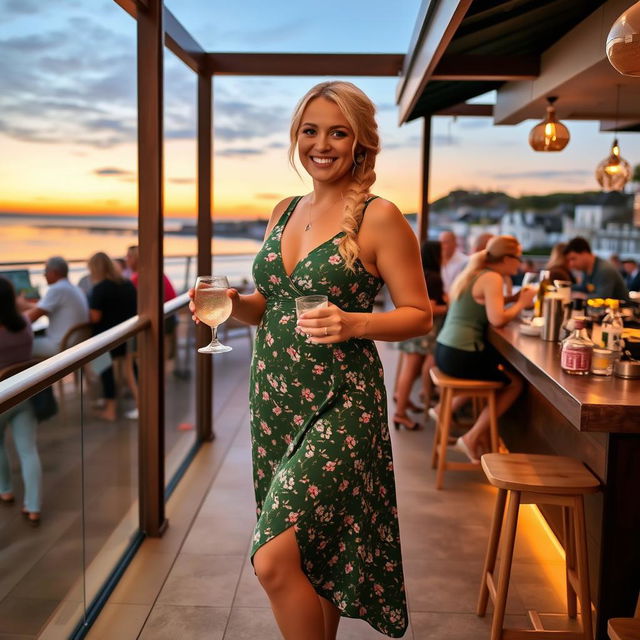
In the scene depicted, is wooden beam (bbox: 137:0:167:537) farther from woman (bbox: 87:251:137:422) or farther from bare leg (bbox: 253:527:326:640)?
woman (bbox: 87:251:137:422)

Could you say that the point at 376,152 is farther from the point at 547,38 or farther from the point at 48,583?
the point at 547,38

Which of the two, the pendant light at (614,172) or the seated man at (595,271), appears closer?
the pendant light at (614,172)

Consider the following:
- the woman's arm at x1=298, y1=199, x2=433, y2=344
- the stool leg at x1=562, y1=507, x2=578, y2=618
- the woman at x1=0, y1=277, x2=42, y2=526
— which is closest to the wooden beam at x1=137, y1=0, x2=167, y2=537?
the woman at x1=0, y1=277, x2=42, y2=526

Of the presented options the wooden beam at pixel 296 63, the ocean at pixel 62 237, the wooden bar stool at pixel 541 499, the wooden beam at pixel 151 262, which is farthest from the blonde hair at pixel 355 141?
the ocean at pixel 62 237

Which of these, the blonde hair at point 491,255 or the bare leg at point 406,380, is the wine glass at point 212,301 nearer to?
the blonde hair at point 491,255

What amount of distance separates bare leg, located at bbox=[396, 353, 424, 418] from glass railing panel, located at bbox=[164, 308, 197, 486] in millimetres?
1586

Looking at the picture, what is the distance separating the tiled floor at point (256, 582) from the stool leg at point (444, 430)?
0.09 m

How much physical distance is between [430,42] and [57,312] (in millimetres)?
3455

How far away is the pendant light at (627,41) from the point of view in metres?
2.05

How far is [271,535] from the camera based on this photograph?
70.2 inches

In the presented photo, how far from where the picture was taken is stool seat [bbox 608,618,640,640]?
174cm

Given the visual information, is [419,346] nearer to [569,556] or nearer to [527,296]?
Answer: [527,296]

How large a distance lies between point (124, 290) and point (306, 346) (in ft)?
12.4

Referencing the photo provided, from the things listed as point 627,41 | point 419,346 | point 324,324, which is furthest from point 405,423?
point 324,324
